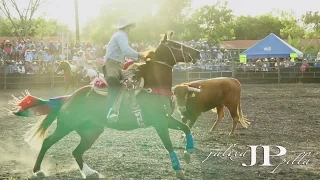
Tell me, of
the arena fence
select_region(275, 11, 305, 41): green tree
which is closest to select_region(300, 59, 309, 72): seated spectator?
the arena fence

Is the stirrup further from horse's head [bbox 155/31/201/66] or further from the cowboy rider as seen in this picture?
horse's head [bbox 155/31/201/66]

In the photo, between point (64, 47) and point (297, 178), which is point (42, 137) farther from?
point (64, 47)

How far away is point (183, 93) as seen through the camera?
388 inches

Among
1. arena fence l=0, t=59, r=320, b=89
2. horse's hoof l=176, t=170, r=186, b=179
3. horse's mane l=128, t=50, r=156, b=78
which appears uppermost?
horse's mane l=128, t=50, r=156, b=78

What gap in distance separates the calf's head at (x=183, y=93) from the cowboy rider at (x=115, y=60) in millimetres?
3002

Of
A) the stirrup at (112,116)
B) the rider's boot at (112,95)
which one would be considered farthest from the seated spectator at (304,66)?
the stirrup at (112,116)

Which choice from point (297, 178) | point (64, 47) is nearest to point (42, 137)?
point (297, 178)

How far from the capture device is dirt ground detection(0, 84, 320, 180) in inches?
267

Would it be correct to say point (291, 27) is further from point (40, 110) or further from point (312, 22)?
point (40, 110)

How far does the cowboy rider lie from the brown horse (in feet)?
0.46

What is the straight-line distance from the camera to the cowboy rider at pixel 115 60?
22.0 feet

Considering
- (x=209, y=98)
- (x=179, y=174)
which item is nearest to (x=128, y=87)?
(x=179, y=174)

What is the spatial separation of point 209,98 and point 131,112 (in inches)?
145

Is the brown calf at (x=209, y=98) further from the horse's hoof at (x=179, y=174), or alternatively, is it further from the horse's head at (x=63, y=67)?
the horse's head at (x=63, y=67)
